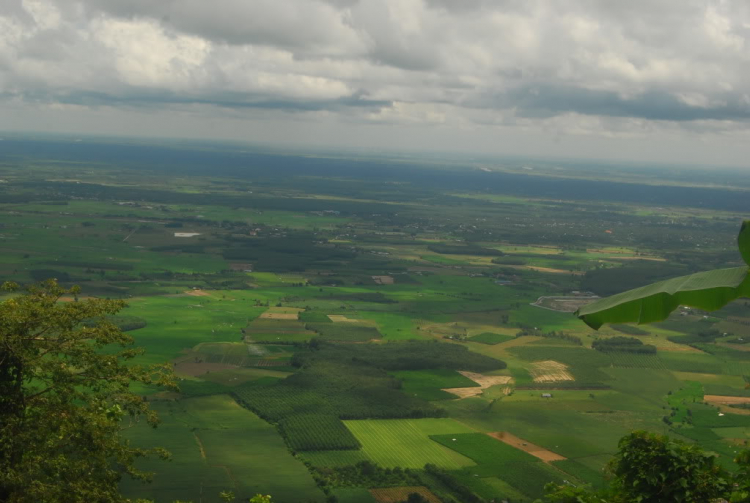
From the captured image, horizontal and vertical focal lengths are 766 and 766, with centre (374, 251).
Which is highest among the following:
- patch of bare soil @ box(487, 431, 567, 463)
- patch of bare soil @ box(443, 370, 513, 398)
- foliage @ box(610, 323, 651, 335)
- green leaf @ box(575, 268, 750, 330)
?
green leaf @ box(575, 268, 750, 330)

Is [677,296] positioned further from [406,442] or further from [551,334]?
[551,334]

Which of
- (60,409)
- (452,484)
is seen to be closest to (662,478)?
(60,409)

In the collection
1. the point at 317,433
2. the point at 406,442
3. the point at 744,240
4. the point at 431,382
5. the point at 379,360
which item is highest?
the point at 744,240

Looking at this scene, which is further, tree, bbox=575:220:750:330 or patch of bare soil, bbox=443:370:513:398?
patch of bare soil, bbox=443:370:513:398

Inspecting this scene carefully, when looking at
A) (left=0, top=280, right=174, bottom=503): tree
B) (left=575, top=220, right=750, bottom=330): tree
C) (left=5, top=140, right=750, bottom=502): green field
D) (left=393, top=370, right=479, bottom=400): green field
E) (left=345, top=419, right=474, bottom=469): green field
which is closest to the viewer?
(left=575, top=220, right=750, bottom=330): tree

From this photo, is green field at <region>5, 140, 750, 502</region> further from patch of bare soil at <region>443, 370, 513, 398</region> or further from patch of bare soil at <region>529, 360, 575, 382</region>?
patch of bare soil at <region>443, 370, 513, 398</region>

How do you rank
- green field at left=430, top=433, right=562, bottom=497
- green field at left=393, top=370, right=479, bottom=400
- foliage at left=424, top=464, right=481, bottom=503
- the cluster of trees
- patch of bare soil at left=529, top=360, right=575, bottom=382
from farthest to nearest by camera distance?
the cluster of trees < patch of bare soil at left=529, top=360, right=575, bottom=382 < green field at left=393, top=370, right=479, bottom=400 < green field at left=430, top=433, right=562, bottom=497 < foliage at left=424, top=464, right=481, bottom=503

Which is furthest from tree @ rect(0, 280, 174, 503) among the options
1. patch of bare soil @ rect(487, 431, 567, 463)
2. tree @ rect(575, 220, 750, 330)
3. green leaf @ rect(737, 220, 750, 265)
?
patch of bare soil @ rect(487, 431, 567, 463)

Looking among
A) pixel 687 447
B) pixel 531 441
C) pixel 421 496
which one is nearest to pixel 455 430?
pixel 531 441
